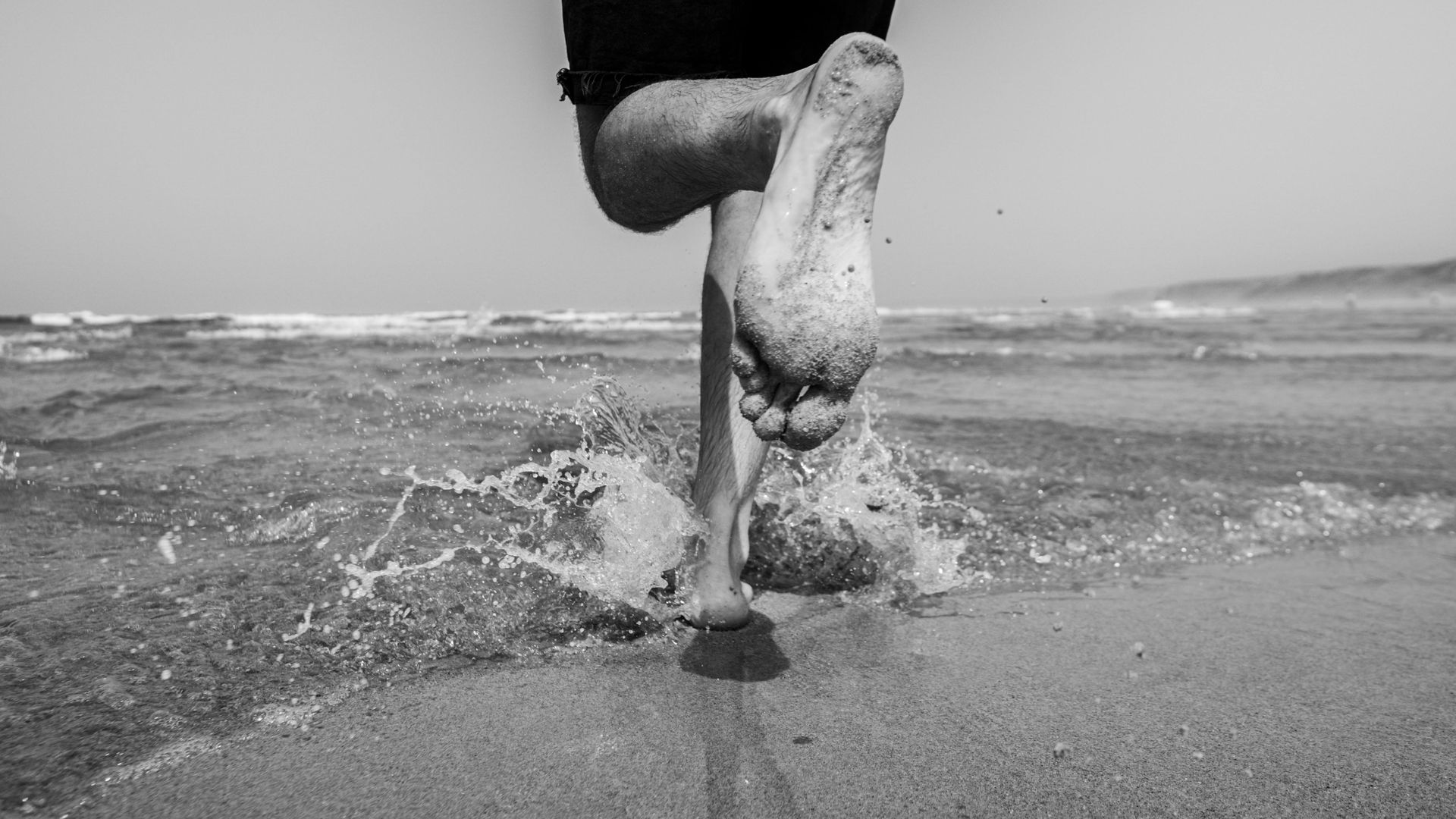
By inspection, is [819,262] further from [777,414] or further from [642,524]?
[642,524]

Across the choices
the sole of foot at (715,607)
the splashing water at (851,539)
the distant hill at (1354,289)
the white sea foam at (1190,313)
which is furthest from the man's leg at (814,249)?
the distant hill at (1354,289)

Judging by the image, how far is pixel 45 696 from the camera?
1040mm

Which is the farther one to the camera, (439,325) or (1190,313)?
(1190,313)

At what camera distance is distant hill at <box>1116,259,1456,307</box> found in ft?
90.1

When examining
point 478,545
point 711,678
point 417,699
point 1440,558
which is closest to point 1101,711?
point 711,678

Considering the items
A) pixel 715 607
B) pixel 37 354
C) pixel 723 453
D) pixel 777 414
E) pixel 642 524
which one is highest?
pixel 777 414

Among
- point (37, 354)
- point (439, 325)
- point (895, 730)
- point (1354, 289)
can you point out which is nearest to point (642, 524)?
point (895, 730)

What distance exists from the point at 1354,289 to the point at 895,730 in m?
40.8

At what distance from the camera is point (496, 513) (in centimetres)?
192

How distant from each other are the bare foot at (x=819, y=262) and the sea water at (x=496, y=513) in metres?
0.68

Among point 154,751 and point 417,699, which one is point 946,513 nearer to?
point 417,699

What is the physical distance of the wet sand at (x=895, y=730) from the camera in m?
0.91

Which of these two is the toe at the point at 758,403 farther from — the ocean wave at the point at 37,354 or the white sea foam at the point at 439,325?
the white sea foam at the point at 439,325

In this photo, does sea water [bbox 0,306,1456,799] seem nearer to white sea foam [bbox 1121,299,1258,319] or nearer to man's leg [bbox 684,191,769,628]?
man's leg [bbox 684,191,769,628]
